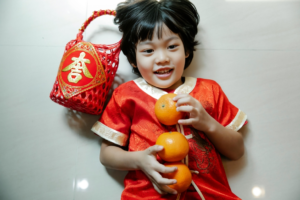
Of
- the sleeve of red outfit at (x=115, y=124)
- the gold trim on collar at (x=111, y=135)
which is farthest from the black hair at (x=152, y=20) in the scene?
the gold trim on collar at (x=111, y=135)

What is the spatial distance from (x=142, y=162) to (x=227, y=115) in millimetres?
437

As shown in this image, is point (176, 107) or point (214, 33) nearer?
point (176, 107)

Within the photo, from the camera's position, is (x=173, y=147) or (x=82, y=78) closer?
(x=173, y=147)

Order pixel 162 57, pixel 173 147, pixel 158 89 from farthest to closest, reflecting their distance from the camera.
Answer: pixel 158 89 → pixel 162 57 → pixel 173 147

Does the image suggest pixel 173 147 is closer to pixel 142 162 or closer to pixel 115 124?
pixel 142 162

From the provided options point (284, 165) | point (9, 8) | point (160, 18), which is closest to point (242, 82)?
point (284, 165)

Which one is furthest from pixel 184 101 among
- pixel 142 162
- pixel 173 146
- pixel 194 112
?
pixel 142 162

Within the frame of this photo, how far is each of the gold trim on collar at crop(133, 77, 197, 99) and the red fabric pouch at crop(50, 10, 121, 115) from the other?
0.16 meters

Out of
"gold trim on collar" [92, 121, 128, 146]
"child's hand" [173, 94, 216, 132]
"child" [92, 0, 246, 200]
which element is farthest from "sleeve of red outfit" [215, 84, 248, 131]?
"gold trim on collar" [92, 121, 128, 146]

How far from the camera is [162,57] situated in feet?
2.63

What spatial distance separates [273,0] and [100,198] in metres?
1.38

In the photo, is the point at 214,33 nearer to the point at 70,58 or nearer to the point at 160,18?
the point at 160,18

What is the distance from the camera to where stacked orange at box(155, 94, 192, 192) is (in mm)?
679

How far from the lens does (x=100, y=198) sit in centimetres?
98
